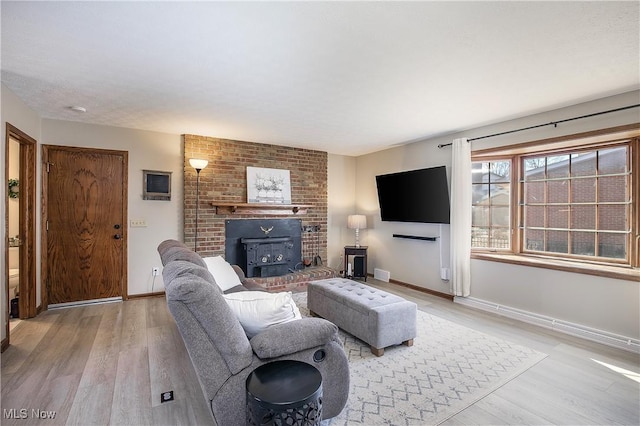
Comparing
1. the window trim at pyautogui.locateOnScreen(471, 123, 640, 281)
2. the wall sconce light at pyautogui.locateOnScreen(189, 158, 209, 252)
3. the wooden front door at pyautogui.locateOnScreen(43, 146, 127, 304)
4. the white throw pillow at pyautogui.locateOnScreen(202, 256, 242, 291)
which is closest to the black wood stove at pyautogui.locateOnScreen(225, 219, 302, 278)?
the wall sconce light at pyautogui.locateOnScreen(189, 158, 209, 252)

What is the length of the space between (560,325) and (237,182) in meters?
4.56

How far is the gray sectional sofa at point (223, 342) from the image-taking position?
1.46 metres

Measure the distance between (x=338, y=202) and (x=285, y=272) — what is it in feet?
5.93

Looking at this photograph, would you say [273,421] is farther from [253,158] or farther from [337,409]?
[253,158]

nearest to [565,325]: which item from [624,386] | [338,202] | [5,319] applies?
[624,386]

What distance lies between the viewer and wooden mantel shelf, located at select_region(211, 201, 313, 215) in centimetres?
470

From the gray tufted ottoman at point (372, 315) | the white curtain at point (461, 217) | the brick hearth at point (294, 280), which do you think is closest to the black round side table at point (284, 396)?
the gray tufted ottoman at point (372, 315)

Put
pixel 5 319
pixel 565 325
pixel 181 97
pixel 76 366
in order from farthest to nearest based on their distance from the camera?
pixel 565 325 → pixel 181 97 → pixel 5 319 → pixel 76 366

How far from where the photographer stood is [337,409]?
184 cm

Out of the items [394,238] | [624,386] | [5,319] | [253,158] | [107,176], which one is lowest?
[624,386]

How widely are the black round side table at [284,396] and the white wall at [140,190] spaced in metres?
3.57

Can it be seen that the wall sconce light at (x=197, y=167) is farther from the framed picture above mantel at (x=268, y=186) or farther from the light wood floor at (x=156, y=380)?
the light wood floor at (x=156, y=380)

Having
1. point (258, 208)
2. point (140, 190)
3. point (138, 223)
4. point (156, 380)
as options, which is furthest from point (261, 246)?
point (156, 380)

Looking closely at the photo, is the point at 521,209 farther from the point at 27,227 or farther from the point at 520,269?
the point at 27,227
